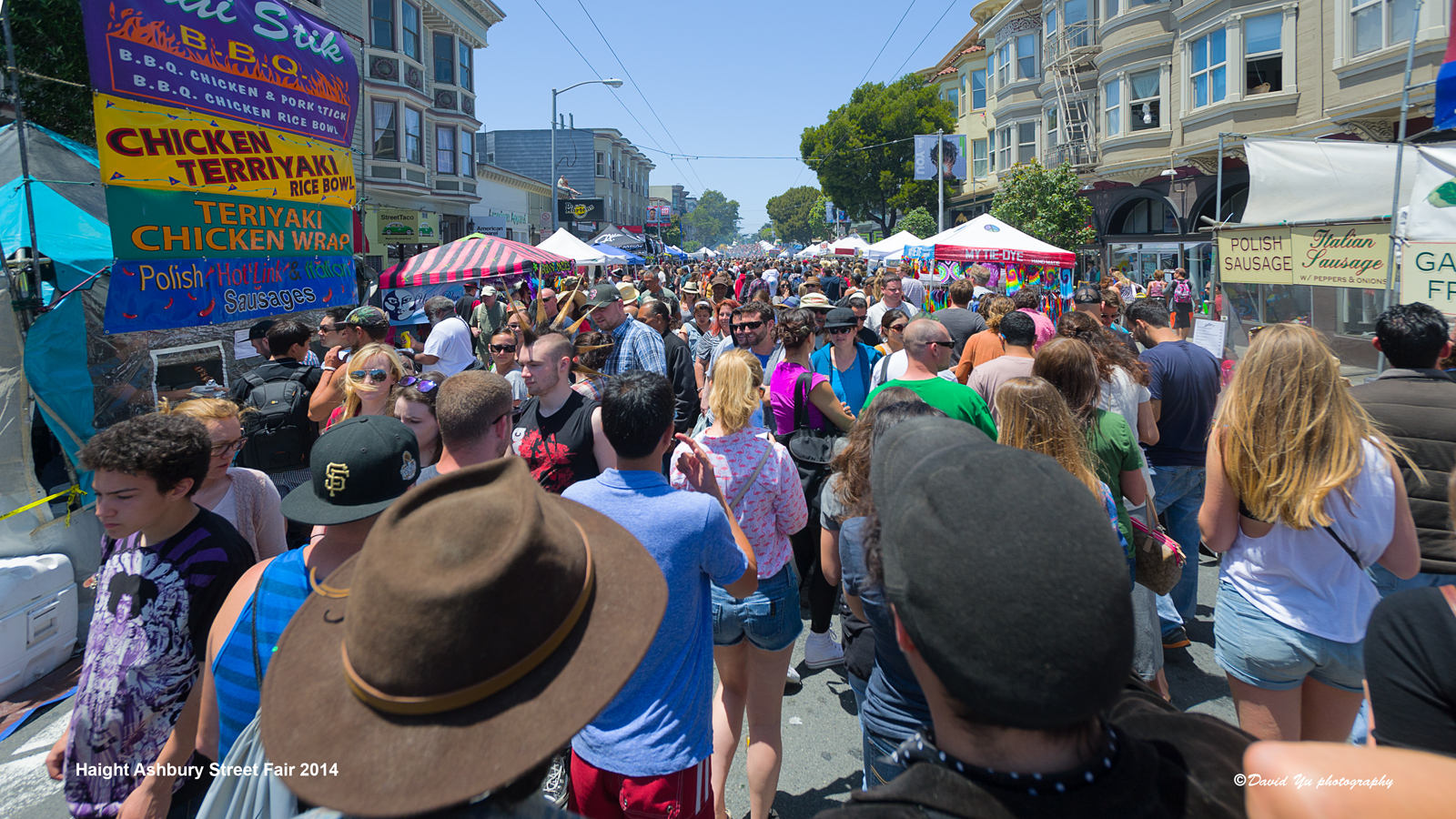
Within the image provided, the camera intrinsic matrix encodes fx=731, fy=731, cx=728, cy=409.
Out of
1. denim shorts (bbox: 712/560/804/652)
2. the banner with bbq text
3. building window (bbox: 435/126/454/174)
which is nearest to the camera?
denim shorts (bbox: 712/560/804/652)

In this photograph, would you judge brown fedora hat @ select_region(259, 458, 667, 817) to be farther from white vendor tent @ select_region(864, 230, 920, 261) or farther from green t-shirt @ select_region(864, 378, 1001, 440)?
white vendor tent @ select_region(864, 230, 920, 261)

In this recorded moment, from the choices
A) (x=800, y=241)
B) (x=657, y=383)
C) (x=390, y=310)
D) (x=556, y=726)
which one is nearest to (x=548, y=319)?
(x=390, y=310)

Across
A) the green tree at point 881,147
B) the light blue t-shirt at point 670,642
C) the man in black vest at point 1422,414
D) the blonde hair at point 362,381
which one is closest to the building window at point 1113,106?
the green tree at point 881,147

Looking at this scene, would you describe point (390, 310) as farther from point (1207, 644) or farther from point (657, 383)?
point (1207, 644)

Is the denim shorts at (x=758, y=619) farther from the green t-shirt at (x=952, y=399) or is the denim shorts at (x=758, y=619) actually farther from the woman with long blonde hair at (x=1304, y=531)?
the woman with long blonde hair at (x=1304, y=531)

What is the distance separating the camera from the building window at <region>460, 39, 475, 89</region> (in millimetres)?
28109

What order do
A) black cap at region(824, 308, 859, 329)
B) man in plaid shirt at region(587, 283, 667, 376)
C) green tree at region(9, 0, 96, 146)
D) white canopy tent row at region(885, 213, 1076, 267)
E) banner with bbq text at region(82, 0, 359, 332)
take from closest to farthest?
1. banner with bbq text at region(82, 0, 359, 332)
2. black cap at region(824, 308, 859, 329)
3. man in plaid shirt at region(587, 283, 667, 376)
4. green tree at region(9, 0, 96, 146)
5. white canopy tent row at region(885, 213, 1076, 267)

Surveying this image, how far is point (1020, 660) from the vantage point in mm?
905

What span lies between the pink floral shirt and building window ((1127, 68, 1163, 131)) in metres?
24.4

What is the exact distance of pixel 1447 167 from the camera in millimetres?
4973

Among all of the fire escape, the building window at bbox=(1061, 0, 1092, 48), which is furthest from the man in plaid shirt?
the building window at bbox=(1061, 0, 1092, 48)

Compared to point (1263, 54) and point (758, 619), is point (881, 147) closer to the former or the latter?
point (1263, 54)

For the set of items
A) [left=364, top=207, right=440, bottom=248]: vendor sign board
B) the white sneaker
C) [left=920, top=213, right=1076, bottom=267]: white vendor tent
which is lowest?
the white sneaker

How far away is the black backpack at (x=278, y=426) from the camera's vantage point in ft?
14.7
